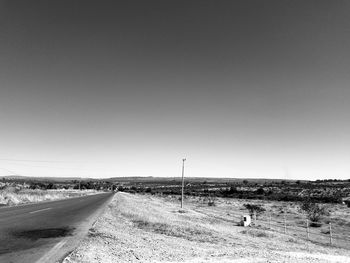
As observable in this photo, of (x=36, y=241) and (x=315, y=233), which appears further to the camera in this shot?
(x=315, y=233)

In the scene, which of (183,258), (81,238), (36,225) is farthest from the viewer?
(36,225)

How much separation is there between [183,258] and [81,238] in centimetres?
462

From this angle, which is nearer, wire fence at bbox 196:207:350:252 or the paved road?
the paved road

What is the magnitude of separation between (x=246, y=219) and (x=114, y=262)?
19.7m

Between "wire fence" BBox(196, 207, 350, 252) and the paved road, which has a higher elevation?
the paved road

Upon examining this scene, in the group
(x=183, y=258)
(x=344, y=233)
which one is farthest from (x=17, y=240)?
(x=344, y=233)

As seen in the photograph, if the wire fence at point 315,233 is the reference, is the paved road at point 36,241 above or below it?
above

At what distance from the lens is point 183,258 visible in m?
10.5

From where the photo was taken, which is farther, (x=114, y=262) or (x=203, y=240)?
(x=203, y=240)

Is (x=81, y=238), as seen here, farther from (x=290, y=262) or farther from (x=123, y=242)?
(x=290, y=262)

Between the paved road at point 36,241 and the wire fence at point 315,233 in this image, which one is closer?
the paved road at point 36,241

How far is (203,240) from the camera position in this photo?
15.6 m

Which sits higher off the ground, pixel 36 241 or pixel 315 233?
pixel 36 241

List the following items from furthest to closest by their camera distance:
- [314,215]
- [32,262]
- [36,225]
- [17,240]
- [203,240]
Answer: [314,215] < [36,225] < [203,240] < [17,240] < [32,262]
